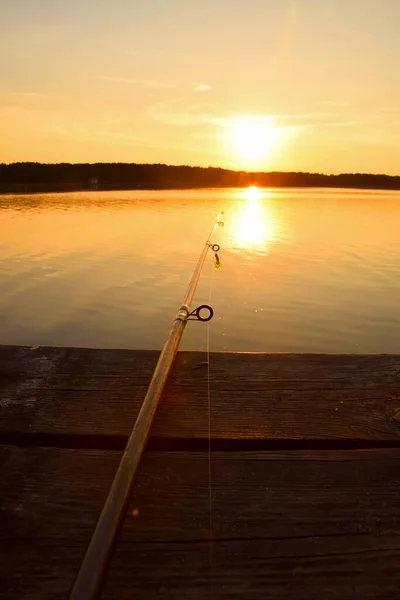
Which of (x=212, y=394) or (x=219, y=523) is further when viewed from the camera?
(x=212, y=394)

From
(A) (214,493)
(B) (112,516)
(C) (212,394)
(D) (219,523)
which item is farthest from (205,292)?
(B) (112,516)

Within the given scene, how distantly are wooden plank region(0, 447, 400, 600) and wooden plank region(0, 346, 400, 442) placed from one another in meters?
0.17

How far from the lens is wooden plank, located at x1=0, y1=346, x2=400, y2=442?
233 cm

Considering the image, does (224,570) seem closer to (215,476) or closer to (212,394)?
(215,476)

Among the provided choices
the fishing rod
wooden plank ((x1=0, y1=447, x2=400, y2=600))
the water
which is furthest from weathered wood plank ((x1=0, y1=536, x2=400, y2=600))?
the water

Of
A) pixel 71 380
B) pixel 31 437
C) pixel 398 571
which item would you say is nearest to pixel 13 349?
pixel 71 380

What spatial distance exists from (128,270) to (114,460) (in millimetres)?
14327

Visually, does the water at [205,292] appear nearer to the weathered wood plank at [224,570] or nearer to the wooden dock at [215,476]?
the wooden dock at [215,476]

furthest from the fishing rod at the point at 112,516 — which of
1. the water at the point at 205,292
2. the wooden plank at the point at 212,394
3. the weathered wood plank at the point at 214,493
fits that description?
the water at the point at 205,292

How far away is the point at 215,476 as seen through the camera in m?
1.99

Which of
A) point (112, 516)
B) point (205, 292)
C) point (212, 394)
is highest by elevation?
point (112, 516)

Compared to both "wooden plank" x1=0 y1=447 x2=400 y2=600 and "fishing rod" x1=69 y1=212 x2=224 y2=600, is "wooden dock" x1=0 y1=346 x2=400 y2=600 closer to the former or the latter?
"wooden plank" x1=0 y1=447 x2=400 y2=600

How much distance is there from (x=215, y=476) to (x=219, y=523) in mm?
274

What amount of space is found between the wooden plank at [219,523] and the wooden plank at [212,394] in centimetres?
17
